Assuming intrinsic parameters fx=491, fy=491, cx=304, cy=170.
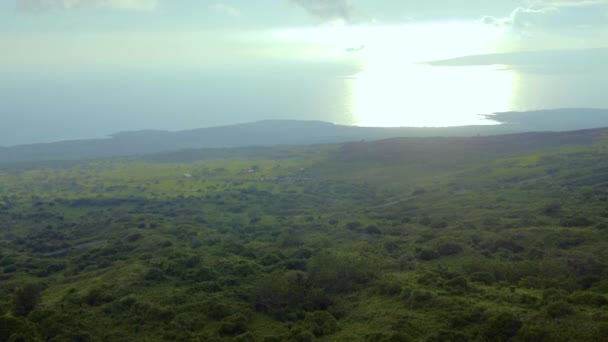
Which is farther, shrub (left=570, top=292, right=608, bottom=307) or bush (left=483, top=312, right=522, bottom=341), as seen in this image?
shrub (left=570, top=292, right=608, bottom=307)

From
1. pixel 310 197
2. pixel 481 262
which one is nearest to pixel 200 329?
pixel 481 262

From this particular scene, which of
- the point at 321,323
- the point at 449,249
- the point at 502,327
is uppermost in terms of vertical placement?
the point at 502,327

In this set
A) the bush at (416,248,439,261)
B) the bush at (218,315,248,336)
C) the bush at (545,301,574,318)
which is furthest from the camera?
the bush at (416,248,439,261)

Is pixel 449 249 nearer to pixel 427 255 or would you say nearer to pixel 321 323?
pixel 427 255

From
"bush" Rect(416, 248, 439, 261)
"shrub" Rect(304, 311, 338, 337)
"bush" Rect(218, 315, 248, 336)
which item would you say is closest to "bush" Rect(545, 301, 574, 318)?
"shrub" Rect(304, 311, 338, 337)

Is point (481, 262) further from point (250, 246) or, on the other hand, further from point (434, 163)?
point (434, 163)

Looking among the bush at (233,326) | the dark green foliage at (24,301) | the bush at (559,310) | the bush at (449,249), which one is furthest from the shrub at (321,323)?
the dark green foliage at (24,301)

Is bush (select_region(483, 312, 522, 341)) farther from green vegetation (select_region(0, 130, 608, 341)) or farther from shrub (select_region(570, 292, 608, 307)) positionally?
shrub (select_region(570, 292, 608, 307))

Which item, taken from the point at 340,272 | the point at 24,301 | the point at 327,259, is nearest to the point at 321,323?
the point at 340,272
